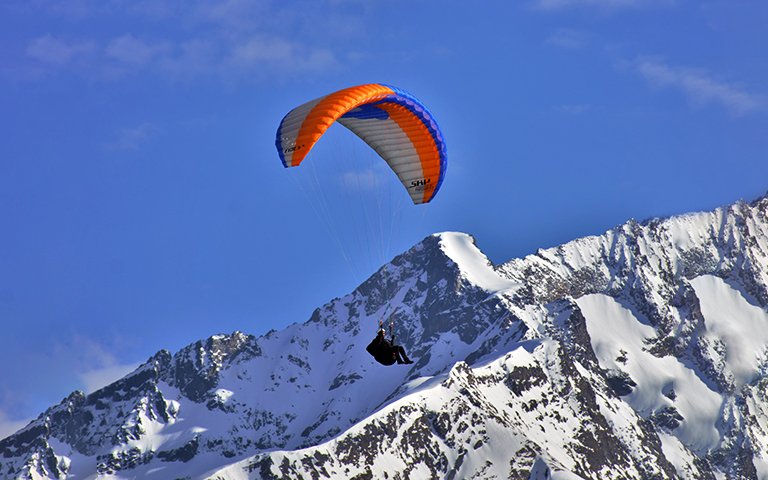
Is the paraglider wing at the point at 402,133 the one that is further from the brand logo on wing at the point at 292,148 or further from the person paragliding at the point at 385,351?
the person paragliding at the point at 385,351

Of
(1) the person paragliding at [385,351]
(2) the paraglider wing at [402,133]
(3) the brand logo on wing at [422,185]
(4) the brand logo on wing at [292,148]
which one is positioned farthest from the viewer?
(3) the brand logo on wing at [422,185]

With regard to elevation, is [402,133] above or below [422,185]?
above

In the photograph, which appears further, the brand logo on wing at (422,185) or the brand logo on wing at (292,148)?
the brand logo on wing at (422,185)

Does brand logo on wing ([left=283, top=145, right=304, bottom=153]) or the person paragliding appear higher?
brand logo on wing ([left=283, top=145, right=304, bottom=153])

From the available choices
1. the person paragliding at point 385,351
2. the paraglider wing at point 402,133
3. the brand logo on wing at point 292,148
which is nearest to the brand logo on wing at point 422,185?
the paraglider wing at point 402,133

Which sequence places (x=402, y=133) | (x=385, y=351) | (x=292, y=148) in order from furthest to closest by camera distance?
(x=402, y=133) → (x=292, y=148) → (x=385, y=351)

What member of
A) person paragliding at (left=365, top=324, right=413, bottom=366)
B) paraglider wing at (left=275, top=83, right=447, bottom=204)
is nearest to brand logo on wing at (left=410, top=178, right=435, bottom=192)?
paraglider wing at (left=275, top=83, right=447, bottom=204)

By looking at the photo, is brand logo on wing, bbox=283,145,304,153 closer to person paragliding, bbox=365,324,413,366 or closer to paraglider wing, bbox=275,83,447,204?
paraglider wing, bbox=275,83,447,204

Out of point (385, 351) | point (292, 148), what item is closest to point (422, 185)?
point (292, 148)

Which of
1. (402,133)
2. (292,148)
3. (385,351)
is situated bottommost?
(385,351)

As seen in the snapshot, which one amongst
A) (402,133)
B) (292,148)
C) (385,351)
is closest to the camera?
(385,351)

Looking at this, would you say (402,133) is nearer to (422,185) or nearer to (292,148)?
(422,185)

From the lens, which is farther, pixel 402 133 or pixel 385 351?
pixel 402 133

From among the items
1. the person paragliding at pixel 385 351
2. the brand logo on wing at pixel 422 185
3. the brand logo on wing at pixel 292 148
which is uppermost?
the brand logo on wing at pixel 292 148
